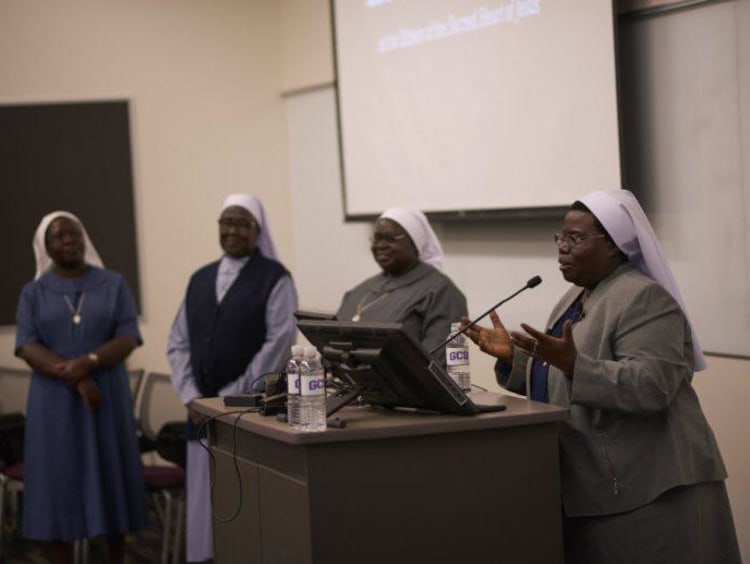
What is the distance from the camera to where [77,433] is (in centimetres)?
558

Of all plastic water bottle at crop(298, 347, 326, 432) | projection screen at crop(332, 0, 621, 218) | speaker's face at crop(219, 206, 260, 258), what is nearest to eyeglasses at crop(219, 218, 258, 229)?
speaker's face at crop(219, 206, 260, 258)

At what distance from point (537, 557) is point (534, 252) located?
2.93 metres

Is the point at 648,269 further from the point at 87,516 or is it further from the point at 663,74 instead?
the point at 87,516

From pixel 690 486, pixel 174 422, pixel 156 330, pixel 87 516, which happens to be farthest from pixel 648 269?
pixel 156 330

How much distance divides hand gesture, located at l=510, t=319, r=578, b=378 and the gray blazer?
0.03m

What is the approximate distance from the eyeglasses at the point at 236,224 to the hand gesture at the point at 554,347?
2.58 m

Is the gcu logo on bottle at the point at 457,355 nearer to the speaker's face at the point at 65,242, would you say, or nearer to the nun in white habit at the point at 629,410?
the nun in white habit at the point at 629,410

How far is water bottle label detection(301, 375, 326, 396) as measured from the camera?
2934 mm

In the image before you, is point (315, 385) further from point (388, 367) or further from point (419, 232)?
point (419, 232)

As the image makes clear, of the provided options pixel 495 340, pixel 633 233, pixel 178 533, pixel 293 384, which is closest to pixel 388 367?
pixel 293 384

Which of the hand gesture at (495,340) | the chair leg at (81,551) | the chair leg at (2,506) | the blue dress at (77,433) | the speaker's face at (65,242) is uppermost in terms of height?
the speaker's face at (65,242)

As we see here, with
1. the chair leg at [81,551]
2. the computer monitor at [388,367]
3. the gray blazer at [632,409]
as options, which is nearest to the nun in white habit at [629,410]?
the gray blazer at [632,409]

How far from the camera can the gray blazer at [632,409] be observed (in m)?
3.04

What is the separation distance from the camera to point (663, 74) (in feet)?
16.6
